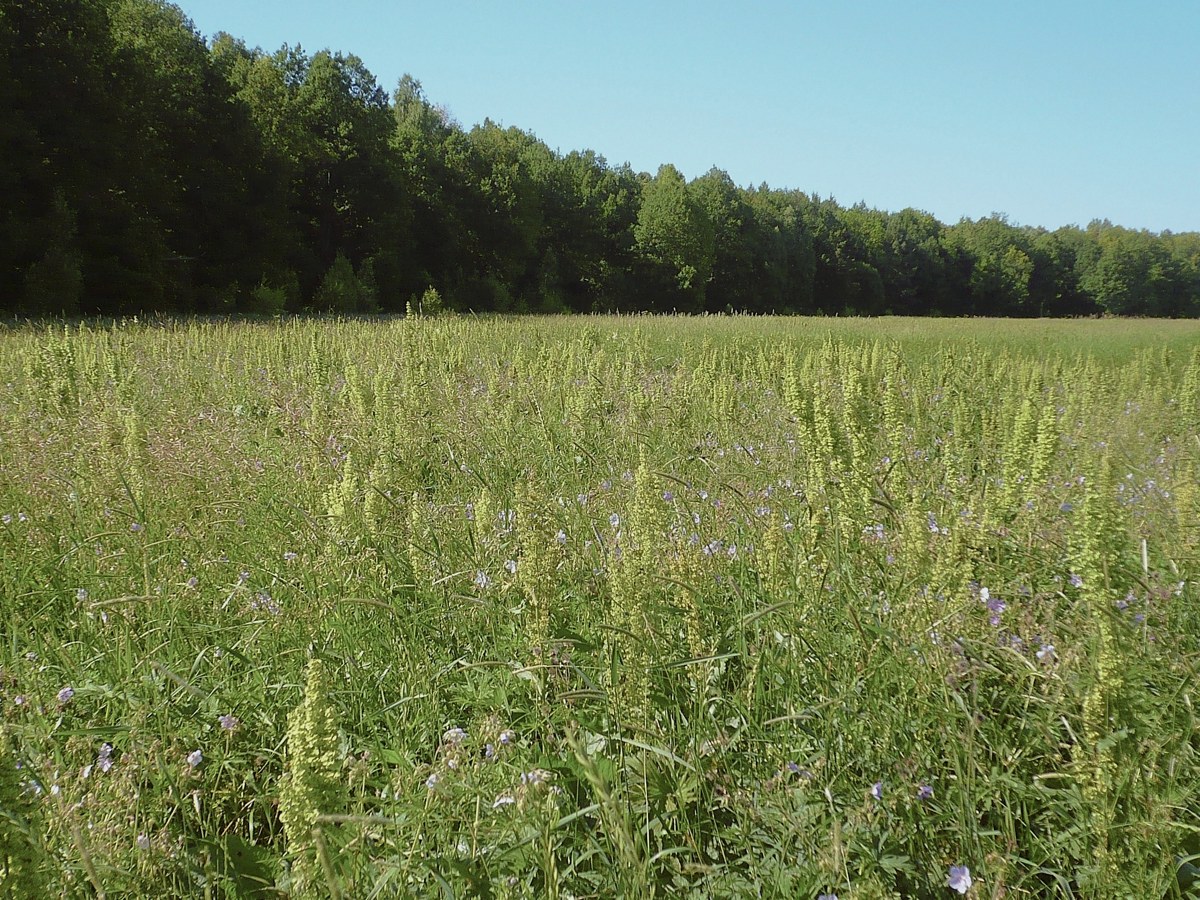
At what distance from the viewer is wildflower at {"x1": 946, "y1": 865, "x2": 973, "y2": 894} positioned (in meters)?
1.38

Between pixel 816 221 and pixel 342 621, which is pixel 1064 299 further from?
pixel 342 621

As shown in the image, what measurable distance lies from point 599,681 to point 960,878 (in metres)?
0.91

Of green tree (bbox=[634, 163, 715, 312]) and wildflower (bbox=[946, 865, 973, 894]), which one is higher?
green tree (bbox=[634, 163, 715, 312])

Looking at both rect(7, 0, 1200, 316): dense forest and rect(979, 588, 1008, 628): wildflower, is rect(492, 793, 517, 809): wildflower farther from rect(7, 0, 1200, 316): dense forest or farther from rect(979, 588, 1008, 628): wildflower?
rect(7, 0, 1200, 316): dense forest

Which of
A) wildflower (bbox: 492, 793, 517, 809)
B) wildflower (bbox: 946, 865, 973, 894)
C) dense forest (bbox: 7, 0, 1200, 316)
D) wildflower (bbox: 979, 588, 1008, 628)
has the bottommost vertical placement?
wildflower (bbox: 946, 865, 973, 894)

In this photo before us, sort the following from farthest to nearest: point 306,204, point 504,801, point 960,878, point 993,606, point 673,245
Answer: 1. point 673,245
2. point 306,204
3. point 993,606
4. point 504,801
5. point 960,878

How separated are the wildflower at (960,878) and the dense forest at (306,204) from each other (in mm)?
17982

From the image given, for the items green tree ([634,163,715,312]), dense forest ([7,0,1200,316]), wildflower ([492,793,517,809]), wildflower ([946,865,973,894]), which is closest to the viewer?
wildflower ([946,865,973,894])

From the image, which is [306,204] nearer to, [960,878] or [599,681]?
[599,681]

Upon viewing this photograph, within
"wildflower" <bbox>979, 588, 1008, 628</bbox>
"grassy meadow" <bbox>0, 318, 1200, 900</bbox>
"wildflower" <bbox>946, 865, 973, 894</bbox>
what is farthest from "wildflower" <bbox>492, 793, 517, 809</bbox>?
"wildflower" <bbox>979, 588, 1008, 628</bbox>

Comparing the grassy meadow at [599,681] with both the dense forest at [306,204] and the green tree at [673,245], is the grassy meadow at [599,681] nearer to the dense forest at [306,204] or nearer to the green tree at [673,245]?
the dense forest at [306,204]

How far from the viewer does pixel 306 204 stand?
37438mm

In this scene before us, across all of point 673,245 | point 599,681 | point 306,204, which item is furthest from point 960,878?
point 673,245

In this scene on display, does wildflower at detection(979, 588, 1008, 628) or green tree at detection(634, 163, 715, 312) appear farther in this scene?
green tree at detection(634, 163, 715, 312)
